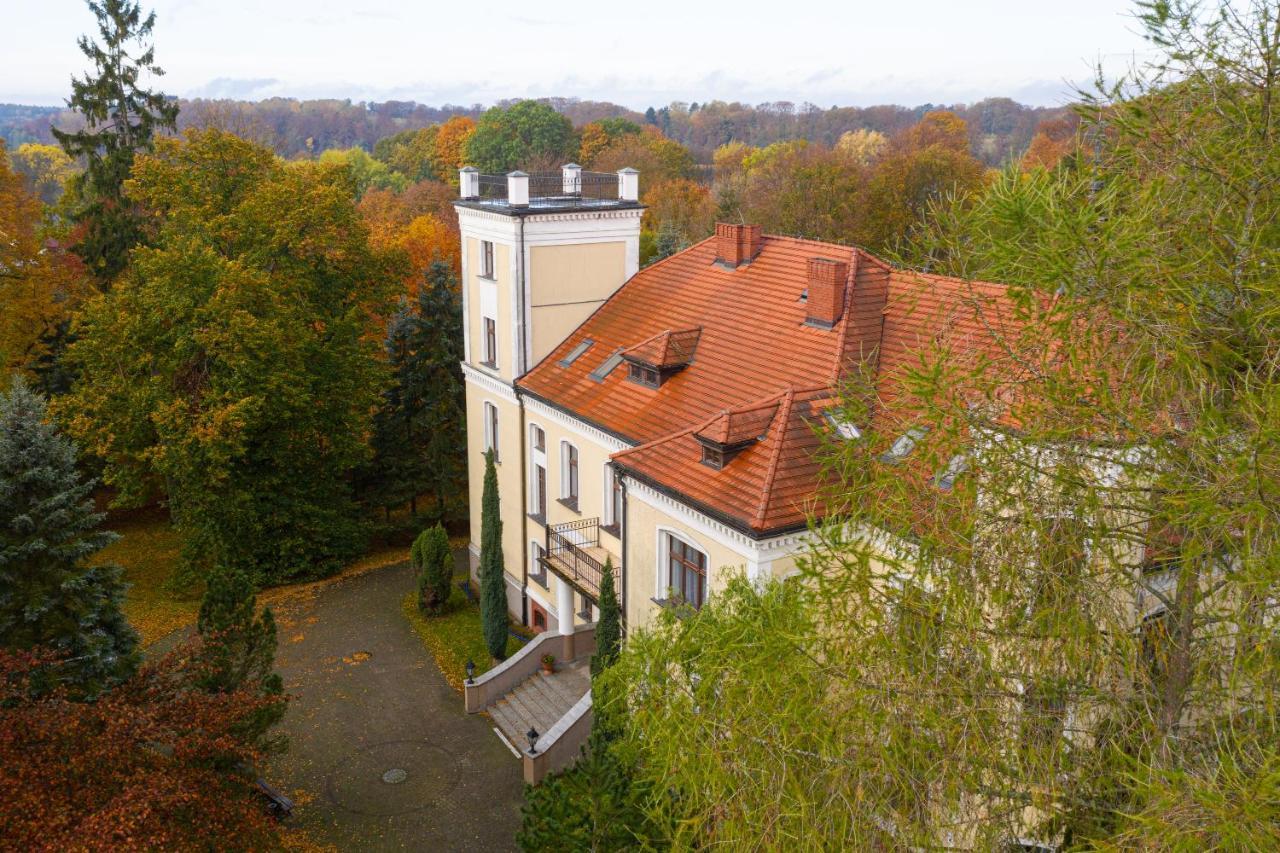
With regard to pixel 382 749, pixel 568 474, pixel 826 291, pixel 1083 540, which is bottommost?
pixel 382 749

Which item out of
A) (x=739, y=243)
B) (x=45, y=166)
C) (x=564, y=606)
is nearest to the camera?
(x=739, y=243)

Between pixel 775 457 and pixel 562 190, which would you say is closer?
pixel 775 457

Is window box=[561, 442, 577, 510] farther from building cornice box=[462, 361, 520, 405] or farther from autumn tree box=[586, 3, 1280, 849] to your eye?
autumn tree box=[586, 3, 1280, 849]

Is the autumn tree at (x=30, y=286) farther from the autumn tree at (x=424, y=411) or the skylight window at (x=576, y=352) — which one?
the skylight window at (x=576, y=352)

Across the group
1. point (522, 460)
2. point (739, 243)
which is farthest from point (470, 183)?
point (739, 243)

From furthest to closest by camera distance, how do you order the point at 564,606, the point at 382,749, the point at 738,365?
the point at 564,606 → the point at 382,749 → the point at 738,365

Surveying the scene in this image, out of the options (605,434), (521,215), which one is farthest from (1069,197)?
(521,215)

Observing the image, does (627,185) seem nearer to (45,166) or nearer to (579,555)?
(579,555)
